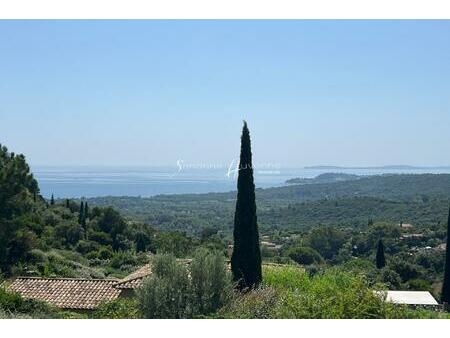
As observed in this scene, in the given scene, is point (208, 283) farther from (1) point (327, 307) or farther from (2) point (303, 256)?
(2) point (303, 256)

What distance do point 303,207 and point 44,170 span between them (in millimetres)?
32230

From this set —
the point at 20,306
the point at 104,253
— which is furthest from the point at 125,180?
the point at 20,306

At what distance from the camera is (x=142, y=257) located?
90.2 ft

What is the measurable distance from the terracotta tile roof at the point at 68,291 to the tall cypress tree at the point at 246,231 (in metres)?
3.82

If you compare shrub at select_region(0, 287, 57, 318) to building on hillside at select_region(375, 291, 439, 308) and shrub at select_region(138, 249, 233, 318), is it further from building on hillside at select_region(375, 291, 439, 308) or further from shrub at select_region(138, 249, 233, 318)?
building on hillside at select_region(375, 291, 439, 308)

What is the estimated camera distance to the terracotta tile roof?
1605 cm

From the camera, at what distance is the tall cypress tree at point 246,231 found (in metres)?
15.4

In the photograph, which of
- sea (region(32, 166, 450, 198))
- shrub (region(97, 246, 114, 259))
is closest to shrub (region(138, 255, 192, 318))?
shrub (region(97, 246, 114, 259))

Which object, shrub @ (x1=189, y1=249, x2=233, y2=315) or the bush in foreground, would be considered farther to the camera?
shrub @ (x1=189, y1=249, x2=233, y2=315)

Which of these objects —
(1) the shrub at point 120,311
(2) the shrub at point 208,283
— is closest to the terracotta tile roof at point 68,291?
(1) the shrub at point 120,311

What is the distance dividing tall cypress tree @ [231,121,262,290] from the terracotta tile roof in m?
3.82

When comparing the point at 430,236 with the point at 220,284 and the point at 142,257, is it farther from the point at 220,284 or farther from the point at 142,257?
the point at 220,284

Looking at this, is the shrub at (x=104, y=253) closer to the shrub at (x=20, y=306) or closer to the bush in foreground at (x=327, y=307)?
the shrub at (x=20, y=306)

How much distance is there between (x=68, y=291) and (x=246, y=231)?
587 centimetres
